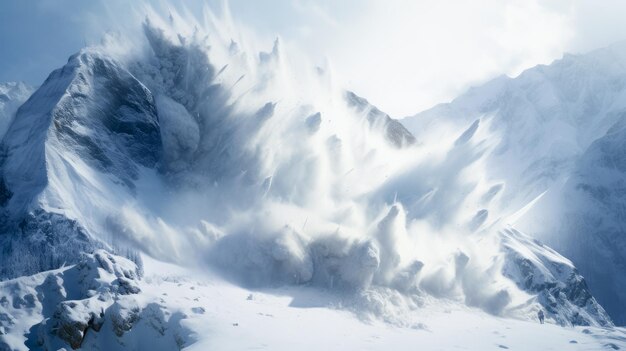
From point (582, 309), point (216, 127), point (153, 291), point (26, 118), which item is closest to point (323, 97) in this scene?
point (216, 127)

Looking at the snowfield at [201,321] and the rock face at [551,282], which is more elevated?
the rock face at [551,282]

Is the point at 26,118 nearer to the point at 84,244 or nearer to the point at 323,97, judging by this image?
the point at 84,244

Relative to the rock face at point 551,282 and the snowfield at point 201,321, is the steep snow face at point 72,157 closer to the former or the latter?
the snowfield at point 201,321

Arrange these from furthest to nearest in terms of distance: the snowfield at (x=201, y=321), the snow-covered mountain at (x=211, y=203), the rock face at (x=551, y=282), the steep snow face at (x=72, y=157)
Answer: the rock face at (x=551, y=282), the steep snow face at (x=72, y=157), the snow-covered mountain at (x=211, y=203), the snowfield at (x=201, y=321)

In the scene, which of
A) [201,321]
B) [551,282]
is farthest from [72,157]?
[551,282]

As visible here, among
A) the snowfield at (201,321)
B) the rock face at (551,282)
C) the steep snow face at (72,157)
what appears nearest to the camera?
the snowfield at (201,321)

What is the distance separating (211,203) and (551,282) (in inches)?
4180

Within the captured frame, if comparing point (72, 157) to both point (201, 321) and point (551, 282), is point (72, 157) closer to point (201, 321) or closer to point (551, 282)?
point (201, 321)

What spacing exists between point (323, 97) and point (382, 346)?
83890 millimetres

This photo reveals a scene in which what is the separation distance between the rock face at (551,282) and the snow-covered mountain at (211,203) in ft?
13.4

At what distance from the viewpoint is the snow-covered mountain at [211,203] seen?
172 ft

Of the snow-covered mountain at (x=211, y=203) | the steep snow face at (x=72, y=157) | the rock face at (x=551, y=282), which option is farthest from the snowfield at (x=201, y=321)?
the rock face at (x=551, y=282)

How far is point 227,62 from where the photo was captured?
386ft

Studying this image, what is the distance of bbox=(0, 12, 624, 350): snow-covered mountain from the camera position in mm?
52281
